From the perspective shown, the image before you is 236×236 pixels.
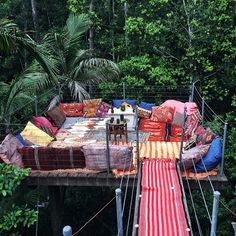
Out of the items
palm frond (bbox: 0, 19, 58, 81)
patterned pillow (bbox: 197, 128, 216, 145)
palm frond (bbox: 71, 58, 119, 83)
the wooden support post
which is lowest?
the wooden support post

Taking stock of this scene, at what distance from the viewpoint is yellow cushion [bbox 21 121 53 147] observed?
775cm

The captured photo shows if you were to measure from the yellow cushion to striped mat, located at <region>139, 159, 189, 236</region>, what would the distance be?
2.54m

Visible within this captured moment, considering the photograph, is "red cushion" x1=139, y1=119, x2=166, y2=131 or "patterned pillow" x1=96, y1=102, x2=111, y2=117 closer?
"red cushion" x1=139, y1=119, x2=166, y2=131

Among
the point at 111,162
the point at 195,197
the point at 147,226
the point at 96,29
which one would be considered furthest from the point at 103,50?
the point at 147,226

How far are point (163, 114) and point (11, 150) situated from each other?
4.36m

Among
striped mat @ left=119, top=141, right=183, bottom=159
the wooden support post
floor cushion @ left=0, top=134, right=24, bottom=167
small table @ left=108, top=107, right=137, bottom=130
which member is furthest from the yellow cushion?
small table @ left=108, top=107, right=137, bottom=130

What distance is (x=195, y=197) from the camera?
9.64m

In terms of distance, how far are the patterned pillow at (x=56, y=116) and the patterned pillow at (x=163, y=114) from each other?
8.78 feet

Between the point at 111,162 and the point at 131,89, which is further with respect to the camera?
the point at 131,89

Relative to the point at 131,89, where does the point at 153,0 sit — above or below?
above

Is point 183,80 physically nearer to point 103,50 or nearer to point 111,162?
point 103,50

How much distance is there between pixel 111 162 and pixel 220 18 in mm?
7307

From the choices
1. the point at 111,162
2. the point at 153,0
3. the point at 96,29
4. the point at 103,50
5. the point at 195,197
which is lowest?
the point at 195,197

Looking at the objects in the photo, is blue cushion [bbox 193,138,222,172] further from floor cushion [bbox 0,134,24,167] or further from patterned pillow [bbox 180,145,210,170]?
floor cushion [bbox 0,134,24,167]
